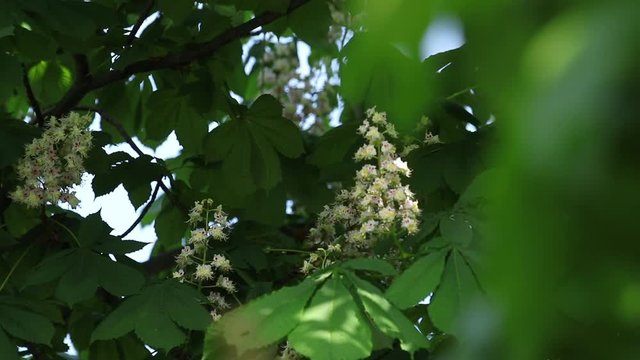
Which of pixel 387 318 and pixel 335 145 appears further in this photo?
pixel 335 145

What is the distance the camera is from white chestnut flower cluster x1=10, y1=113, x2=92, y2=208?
2461 mm

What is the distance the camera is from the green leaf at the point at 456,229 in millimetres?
1840

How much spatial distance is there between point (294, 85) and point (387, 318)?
9.91 feet

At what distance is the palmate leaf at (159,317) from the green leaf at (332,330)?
0.51 metres

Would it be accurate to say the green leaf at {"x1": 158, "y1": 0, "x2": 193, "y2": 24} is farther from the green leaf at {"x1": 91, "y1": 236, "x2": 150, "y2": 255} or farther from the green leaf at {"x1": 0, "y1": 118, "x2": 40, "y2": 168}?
the green leaf at {"x1": 91, "y1": 236, "x2": 150, "y2": 255}

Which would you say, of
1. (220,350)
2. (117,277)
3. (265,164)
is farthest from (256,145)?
(220,350)

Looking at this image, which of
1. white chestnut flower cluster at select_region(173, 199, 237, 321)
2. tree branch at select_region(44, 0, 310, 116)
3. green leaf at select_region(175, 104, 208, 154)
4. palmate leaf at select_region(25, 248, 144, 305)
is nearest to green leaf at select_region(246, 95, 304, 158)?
tree branch at select_region(44, 0, 310, 116)

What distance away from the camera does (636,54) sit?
0.33 metres

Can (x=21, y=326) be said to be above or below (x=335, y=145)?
below

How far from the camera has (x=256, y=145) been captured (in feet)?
10.2

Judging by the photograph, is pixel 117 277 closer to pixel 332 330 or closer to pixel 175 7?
pixel 332 330

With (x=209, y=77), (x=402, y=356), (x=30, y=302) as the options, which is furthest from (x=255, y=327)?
(x=209, y=77)

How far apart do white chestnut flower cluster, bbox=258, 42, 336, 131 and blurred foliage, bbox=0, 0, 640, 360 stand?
2.5 inches

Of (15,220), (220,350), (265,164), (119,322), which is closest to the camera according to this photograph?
(220,350)
